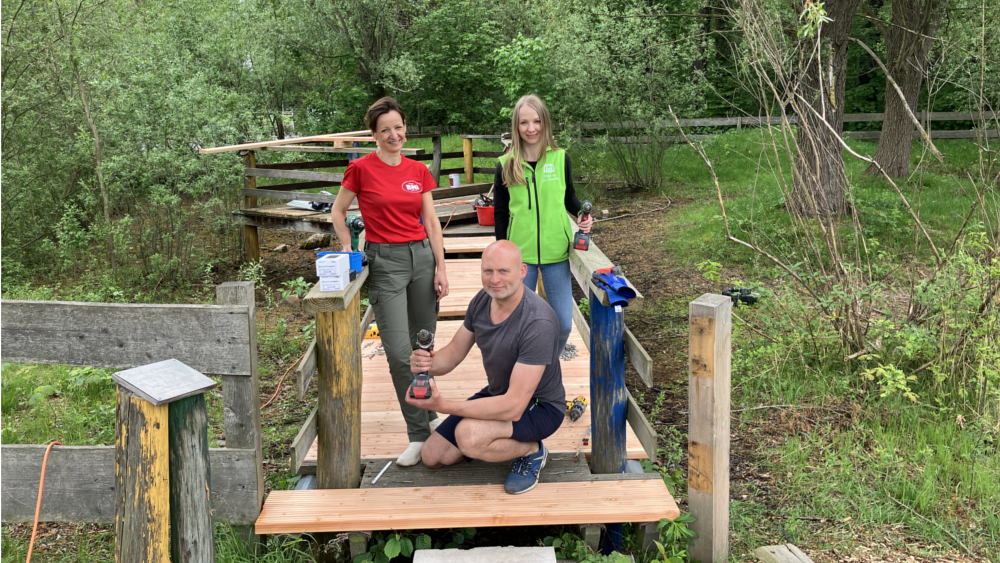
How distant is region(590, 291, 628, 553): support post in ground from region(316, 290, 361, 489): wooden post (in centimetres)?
113

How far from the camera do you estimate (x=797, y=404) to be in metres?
4.92

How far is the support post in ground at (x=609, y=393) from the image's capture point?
11.4 feet

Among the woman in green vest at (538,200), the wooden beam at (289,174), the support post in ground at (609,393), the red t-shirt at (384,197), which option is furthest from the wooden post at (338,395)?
the wooden beam at (289,174)

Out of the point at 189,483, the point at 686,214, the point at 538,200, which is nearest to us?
the point at 189,483

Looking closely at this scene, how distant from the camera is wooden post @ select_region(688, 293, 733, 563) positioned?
3.05m

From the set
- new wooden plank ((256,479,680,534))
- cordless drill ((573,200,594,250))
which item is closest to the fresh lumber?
new wooden plank ((256,479,680,534))

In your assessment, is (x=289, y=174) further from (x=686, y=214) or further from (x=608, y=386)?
(x=608, y=386)

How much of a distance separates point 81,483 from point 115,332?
28.0 inches

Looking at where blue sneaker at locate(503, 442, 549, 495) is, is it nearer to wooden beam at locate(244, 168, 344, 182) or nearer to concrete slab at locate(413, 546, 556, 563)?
concrete slab at locate(413, 546, 556, 563)

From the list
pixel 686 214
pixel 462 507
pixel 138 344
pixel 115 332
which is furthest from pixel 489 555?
pixel 686 214

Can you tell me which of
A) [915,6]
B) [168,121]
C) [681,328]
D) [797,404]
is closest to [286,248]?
[168,121]

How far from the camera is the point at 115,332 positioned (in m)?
2.91

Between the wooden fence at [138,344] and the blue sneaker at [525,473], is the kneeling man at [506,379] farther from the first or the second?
the wooden fence at [138,344]

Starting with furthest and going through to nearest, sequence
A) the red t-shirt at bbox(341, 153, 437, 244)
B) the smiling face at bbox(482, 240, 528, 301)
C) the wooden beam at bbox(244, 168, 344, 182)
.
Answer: the wooden beam at bbox(244, 168, 344, 182) < the red t-shirt at bbox(341, 153, 437, 244) < the smiling face at bbox(482, 240, 528, 301)
